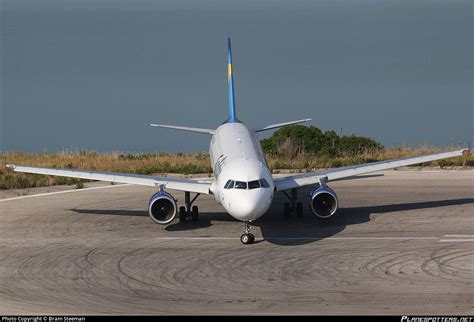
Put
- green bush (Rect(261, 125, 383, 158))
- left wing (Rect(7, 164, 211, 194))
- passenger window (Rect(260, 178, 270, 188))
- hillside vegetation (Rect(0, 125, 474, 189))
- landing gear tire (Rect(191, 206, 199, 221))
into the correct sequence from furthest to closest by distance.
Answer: green bush (Rect(261, 125, 383, 158)) < hillside vegetation (Rect(0, 125, 474, 189)) < landing gear tire (Rect(191, 206, 199, 221)) < left wing (Rect(7, 164, 211, 194)) < passenger window (Rect(260, 178, 270, 188))

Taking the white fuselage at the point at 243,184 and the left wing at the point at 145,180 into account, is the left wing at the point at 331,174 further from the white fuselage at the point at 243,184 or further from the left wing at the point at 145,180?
the left wing at the point at 145,180

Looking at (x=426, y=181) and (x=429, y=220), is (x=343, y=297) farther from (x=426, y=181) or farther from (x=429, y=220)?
(x=426, y=181)

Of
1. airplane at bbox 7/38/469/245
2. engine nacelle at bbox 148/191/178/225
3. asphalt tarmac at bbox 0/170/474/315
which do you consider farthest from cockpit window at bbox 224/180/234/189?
engine nacelle at bbox 148/191/178/225

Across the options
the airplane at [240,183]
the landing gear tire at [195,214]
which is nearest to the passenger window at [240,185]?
the airplane at [240,183]

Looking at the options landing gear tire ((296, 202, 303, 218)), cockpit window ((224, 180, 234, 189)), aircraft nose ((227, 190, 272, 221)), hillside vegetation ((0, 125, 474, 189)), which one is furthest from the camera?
hillside vegetation ((0, 125, 474, 189))

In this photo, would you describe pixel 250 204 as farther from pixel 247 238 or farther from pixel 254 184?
pixel 247 238

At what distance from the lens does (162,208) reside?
101 feet

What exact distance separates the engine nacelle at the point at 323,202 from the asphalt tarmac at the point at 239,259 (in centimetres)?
53

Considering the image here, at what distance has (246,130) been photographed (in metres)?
35.4

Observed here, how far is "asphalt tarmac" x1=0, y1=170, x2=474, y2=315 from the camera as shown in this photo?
2081 cm

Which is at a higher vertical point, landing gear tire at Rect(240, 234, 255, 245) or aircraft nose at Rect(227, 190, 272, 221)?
aircraft nose at Rect(227, 190, 272, 221)

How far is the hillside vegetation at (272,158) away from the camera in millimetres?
50031

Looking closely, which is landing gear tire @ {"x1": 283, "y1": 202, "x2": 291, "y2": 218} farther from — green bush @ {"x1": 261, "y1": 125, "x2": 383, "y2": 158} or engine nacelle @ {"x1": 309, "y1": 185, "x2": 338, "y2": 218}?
green bush @ {"x1": 261, "y1": 125, "x2": 383, "y2": 158}

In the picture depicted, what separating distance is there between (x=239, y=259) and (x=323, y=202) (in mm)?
6669
